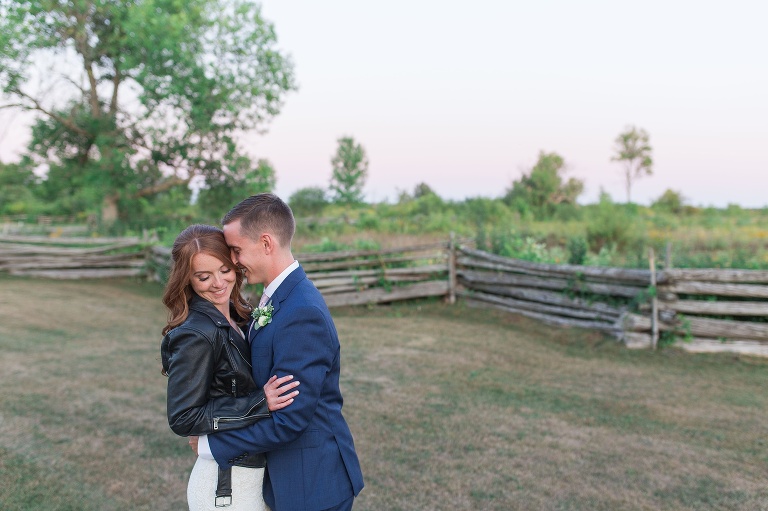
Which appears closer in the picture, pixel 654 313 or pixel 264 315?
pixel 264 315

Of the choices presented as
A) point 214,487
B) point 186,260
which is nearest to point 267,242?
point 186,260

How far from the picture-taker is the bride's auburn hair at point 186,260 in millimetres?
2107

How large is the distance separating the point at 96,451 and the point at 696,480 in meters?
4.67

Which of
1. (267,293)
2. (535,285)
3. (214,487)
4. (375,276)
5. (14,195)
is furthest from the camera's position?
(14,195)

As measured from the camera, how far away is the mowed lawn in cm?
421

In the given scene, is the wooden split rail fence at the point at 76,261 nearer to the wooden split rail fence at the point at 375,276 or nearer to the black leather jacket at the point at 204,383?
the wooden split rail fence at the point at 375,276

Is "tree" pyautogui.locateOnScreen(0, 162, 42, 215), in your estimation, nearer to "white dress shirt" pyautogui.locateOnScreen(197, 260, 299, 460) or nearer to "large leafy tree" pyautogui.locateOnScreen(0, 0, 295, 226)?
"large leafy tree" pyautogui.locateOnScreen(0, 0, 295, 226)

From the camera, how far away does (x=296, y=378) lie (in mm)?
1912

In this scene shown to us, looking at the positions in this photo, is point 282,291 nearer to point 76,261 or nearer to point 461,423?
point 461,423

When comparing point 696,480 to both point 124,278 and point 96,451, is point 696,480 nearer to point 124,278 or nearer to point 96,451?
point 96,451

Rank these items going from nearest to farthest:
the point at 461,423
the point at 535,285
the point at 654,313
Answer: the point at 461,423 → the point at 654,313 → the point at 535,285

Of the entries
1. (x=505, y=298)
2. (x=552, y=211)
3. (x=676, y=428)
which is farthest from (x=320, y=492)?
(x=552, y=211)

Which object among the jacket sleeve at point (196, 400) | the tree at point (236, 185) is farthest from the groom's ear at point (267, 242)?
the tree at point (236, 185)

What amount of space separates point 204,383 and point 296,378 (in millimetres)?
305
